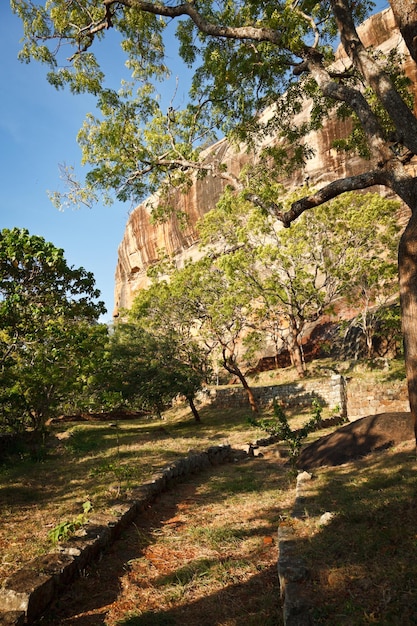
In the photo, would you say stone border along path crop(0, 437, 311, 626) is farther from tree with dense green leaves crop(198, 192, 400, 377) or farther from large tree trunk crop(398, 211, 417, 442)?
tree with dense green leaves crop(198, 192, 400, 377)

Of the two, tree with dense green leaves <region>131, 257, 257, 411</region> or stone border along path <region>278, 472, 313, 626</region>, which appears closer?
stone border along path <region>278, 472, 313, 626</region>

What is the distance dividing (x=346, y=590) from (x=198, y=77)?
10469 millimetres

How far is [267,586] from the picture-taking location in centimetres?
413

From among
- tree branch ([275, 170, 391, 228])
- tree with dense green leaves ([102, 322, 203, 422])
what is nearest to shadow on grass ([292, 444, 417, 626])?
tree branch ([275, 170, 391, 228])

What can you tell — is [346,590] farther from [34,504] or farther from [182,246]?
[182,246]

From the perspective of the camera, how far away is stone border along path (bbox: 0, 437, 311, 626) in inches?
134

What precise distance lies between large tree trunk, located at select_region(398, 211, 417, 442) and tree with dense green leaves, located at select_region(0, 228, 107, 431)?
21.6 ft

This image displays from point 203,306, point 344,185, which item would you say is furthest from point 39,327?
point 203,306

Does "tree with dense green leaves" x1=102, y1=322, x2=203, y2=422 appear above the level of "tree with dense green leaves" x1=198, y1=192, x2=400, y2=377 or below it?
below

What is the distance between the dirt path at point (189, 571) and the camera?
12.4ft

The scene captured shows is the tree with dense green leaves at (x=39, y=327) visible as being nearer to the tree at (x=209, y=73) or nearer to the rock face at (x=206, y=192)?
the tree at (x=209, y=73)

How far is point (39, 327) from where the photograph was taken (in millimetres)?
8828

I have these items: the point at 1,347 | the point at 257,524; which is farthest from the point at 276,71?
the point at 257,524

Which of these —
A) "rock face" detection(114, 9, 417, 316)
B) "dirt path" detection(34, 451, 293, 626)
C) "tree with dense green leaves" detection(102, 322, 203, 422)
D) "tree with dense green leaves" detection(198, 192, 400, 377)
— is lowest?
"dirt path" detection(34, 451, 293, 626)
